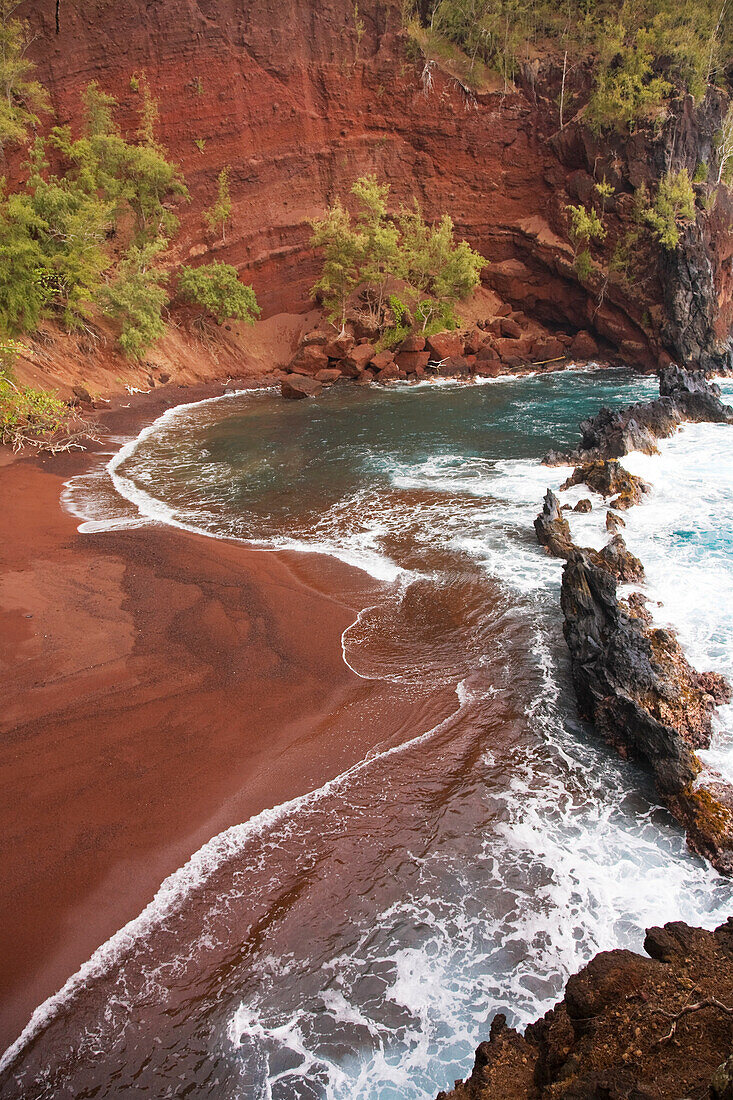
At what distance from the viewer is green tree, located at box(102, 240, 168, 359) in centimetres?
2778

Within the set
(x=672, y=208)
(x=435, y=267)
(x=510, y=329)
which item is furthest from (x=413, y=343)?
(x=672, y=208)

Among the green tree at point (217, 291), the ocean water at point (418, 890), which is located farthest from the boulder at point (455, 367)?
the ocean water at point (418, 890)

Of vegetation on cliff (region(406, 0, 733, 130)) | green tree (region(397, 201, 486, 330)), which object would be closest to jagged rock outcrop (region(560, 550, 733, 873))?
green tree (region(397, 201, 486, 330))

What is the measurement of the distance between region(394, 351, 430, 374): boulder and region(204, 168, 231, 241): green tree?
12.3 m

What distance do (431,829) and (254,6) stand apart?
46982 mm

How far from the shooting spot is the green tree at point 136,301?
2778 cm

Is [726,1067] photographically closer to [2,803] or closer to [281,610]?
[2,803]

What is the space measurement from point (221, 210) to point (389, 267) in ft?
32.6

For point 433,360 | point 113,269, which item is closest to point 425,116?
point 433,360

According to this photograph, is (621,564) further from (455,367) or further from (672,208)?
(672,208)

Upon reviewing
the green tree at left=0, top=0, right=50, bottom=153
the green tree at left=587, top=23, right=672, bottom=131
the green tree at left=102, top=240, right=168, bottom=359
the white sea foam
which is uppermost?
the green tree at left=0, top=0, right=50, bottom=153

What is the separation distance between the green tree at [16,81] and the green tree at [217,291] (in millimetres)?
9242

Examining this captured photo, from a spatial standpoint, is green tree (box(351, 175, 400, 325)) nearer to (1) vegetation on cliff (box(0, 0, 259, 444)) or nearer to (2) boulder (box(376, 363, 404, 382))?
(2) boulder (box(376, 363, 404, 382))

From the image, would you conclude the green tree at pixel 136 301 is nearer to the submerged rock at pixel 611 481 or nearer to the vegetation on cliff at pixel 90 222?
the vegetation on cliff at pixel 90 222
